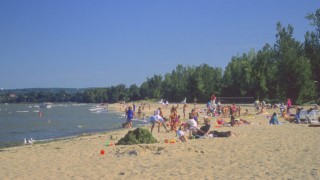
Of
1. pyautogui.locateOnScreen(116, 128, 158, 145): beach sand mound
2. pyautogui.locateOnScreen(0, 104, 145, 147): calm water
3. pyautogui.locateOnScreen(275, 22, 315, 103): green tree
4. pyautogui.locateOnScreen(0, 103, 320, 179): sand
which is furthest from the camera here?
pyautogui.locateOnScreen(275, 22, 315, 103): green tree

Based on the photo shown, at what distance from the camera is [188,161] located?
36.6 ft

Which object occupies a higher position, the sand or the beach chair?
the beach chair

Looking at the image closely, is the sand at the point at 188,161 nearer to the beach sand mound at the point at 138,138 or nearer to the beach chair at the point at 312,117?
the beach sand mound at the point at 138,138

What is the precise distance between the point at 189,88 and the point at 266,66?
29884mm

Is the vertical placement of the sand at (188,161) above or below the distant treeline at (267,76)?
below

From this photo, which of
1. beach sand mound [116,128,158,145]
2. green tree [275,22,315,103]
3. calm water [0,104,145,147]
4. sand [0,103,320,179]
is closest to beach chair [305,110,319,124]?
sand [0,103,320,179]

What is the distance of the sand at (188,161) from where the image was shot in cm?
938

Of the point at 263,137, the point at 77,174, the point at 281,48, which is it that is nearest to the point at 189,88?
the point at 281,48

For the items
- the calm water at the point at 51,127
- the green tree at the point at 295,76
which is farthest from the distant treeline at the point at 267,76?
the calm water at the point at 51,127

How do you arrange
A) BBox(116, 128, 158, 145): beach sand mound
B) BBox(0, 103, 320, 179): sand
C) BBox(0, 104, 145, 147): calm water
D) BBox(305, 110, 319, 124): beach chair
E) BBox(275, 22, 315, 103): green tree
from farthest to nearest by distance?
BBox(275, 22, 315, 103): green tree, BBox(0, 104, 145, 147): calm water, BBox(305, 110, 319, 124): beach chair, BBox(116, 128, 158, 145): beach sand mound, BBox(0, 103, 320, 179): sand

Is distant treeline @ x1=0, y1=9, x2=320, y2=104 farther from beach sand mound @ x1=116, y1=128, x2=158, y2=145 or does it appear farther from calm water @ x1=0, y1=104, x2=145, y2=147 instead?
beach sand mound @ x1=116, y1=128, x2=158, y2=145

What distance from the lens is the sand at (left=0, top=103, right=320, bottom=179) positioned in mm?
9375

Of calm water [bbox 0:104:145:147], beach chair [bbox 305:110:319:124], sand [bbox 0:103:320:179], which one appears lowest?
calm water [bbox 0:104:145:147]

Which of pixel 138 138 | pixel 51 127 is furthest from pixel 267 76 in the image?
pixel 138 138
